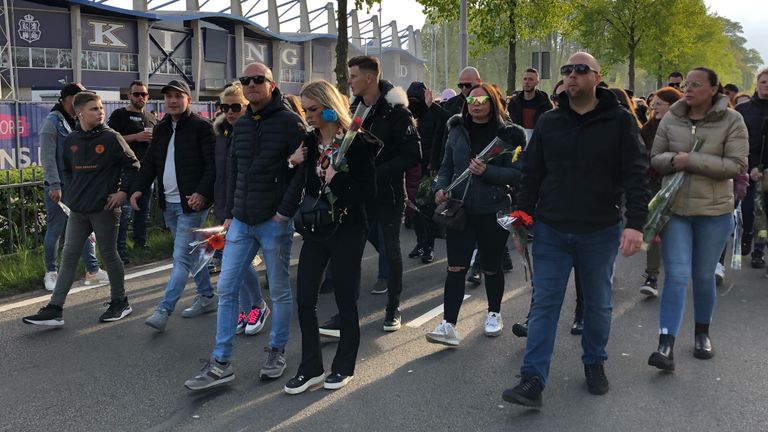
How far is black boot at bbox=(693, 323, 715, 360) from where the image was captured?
495 centimetres

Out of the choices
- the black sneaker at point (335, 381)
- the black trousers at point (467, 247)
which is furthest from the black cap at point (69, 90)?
the black sneaker at point (335, 381)

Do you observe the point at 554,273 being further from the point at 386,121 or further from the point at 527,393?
the point at 386,121

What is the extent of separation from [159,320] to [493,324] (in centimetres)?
244

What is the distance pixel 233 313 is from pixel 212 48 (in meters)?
48.0

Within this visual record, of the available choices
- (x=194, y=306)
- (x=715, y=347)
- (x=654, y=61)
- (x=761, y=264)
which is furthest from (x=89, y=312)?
(x=654, y=61)

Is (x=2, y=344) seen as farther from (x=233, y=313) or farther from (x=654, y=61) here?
(x=654, y=61)

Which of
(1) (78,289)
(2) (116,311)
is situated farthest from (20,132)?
(2) (116,311)

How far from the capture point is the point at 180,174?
5676 millimetres

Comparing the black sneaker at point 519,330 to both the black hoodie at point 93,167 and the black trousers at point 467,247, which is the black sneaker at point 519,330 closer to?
the black trousers at point 467,247

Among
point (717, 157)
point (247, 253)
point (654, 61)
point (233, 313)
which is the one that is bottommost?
point (233, 313)

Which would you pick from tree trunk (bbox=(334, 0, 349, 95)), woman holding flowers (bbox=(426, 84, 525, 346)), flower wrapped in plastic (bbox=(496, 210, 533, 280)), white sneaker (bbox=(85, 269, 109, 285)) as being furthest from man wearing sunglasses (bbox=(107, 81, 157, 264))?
tree trunk (bbox=(334, 0, 349, 95))

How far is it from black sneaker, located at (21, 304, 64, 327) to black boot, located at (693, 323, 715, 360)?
4.60 m

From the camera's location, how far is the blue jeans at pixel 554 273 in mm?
4109

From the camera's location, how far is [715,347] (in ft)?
17.0
